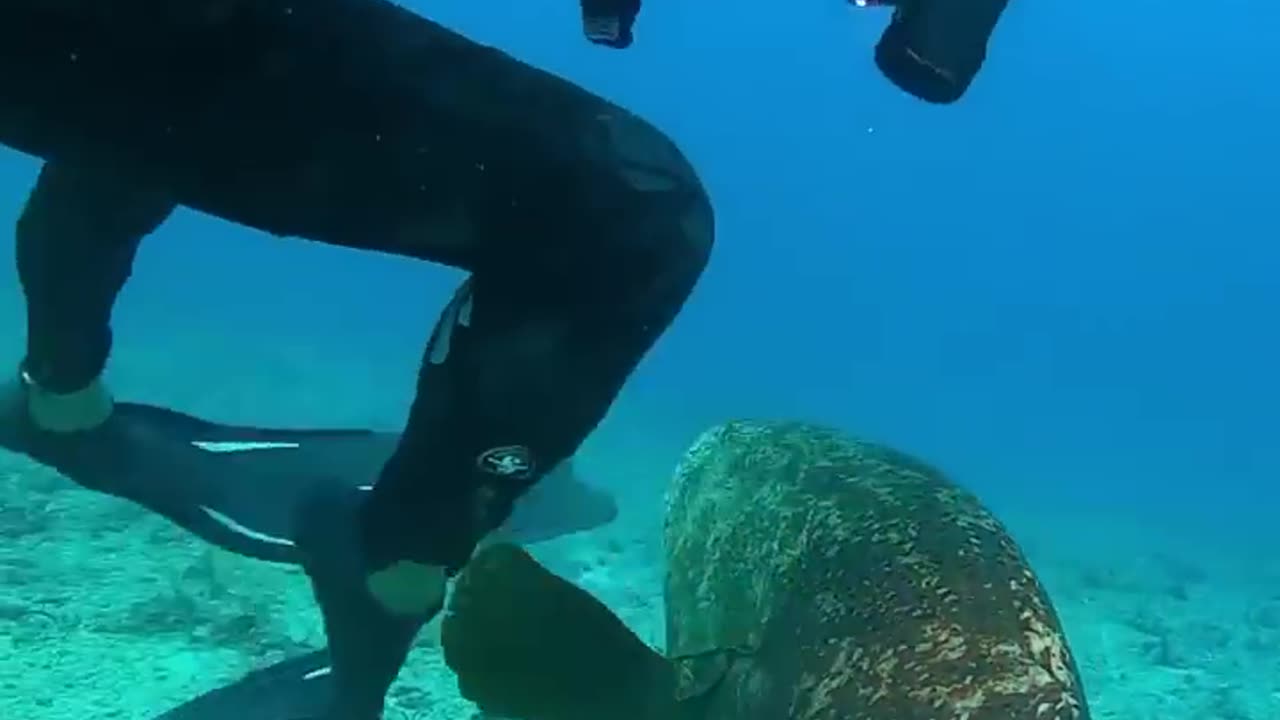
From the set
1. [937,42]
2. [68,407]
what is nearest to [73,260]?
[68,407]

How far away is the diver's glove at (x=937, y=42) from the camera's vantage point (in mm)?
1985

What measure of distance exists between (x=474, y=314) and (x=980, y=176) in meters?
140

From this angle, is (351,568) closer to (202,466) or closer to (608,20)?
(202,466)

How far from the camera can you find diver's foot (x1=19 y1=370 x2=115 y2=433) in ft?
10.6

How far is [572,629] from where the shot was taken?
7.63 feet

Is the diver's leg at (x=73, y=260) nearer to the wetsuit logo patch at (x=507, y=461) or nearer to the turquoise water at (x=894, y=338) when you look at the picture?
the wetsuit logo patch at (x=507, y=461)

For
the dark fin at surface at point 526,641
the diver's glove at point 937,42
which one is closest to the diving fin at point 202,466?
the dark fin at surface at point 526,641

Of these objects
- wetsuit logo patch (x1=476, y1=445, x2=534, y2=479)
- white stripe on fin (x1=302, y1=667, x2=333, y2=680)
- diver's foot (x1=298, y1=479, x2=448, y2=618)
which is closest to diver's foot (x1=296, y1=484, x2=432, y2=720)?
diver's foot (x1=298, y1=479, x2=448, y2=618)

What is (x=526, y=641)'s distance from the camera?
231 cm

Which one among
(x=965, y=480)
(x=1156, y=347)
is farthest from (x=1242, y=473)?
(x=1156, y=347)

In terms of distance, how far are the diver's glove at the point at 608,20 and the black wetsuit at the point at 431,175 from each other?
94 millimetres

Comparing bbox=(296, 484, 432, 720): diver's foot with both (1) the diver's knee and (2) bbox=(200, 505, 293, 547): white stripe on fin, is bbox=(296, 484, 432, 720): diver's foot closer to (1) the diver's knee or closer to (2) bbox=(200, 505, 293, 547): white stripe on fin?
(2) bbox=(200, 505, 293, 547): white stripe on fin

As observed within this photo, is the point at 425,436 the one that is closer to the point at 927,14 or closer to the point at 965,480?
the point at 927,14

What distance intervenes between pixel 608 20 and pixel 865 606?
1.14 m
